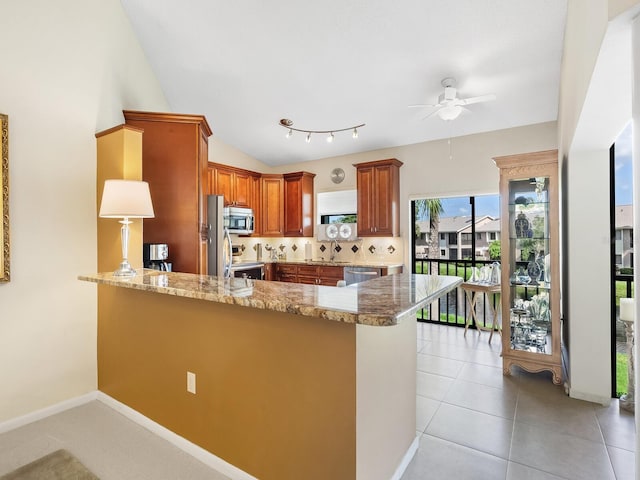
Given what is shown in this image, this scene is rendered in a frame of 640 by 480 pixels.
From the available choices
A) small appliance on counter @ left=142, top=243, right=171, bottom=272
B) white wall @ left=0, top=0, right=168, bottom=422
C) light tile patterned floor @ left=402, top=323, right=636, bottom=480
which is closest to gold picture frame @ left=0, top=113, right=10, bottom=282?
white wall @ left=0, top=0, right=168, bottom=422

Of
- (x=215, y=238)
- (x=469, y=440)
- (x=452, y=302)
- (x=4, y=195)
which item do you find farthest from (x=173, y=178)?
(x=452, y=302)

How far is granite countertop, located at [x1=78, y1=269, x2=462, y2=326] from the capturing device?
114 centimetres

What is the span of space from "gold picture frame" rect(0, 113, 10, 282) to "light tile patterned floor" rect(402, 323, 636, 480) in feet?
9.81

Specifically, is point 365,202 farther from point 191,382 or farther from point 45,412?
point 45,412

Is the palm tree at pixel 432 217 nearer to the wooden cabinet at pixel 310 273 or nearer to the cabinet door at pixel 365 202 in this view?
the cabinet door at pixel 365 202

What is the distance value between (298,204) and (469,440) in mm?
4456

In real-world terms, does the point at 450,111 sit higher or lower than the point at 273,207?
higher

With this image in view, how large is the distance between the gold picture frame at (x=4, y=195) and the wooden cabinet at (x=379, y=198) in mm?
4037

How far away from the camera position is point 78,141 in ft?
8.77

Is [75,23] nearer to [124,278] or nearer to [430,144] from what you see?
[124,278]

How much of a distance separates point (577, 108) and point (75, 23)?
12.5ft

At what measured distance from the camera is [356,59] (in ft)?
10.8

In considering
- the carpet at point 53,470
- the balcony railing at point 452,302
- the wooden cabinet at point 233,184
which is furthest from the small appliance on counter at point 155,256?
the balcony railing at point 452,302

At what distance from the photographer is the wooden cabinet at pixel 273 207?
5996 millimetres
